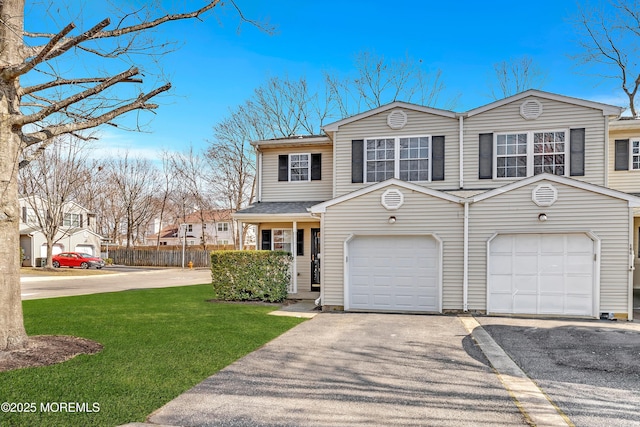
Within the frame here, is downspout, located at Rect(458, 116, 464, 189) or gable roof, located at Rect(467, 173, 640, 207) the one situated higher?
downspout, located at Rect(458, 116, 464, 189)

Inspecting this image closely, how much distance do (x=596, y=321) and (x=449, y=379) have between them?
20.9ft

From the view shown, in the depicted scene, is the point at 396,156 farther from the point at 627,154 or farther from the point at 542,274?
the point at 627,154

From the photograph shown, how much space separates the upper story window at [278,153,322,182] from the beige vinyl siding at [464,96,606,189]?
5061 millimetres


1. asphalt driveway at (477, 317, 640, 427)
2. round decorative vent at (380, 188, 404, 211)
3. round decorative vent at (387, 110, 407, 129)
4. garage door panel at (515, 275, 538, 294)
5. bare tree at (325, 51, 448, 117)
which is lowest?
asphalt driveway at (477, 317, 640, 427)

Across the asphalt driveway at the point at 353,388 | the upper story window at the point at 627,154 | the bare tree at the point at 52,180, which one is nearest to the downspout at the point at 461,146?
the upper story window at the point at 627,154

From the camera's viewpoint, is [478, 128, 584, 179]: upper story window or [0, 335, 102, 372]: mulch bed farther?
[478, 128, 584, 179]: upper story window

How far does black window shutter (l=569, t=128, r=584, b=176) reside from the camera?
11.8m

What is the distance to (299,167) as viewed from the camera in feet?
49.4

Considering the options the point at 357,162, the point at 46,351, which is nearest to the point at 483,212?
the point at 357,162

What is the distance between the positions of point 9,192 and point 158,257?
33.3 metres

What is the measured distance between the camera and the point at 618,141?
41.2 ft

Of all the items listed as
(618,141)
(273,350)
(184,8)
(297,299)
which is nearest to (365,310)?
(297,299)

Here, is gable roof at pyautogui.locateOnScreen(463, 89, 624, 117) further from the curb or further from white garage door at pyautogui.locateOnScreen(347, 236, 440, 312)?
the curb

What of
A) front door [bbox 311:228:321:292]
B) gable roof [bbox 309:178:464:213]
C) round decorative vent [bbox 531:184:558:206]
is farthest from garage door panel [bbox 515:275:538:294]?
front door [bbox 311:228:321:292]
